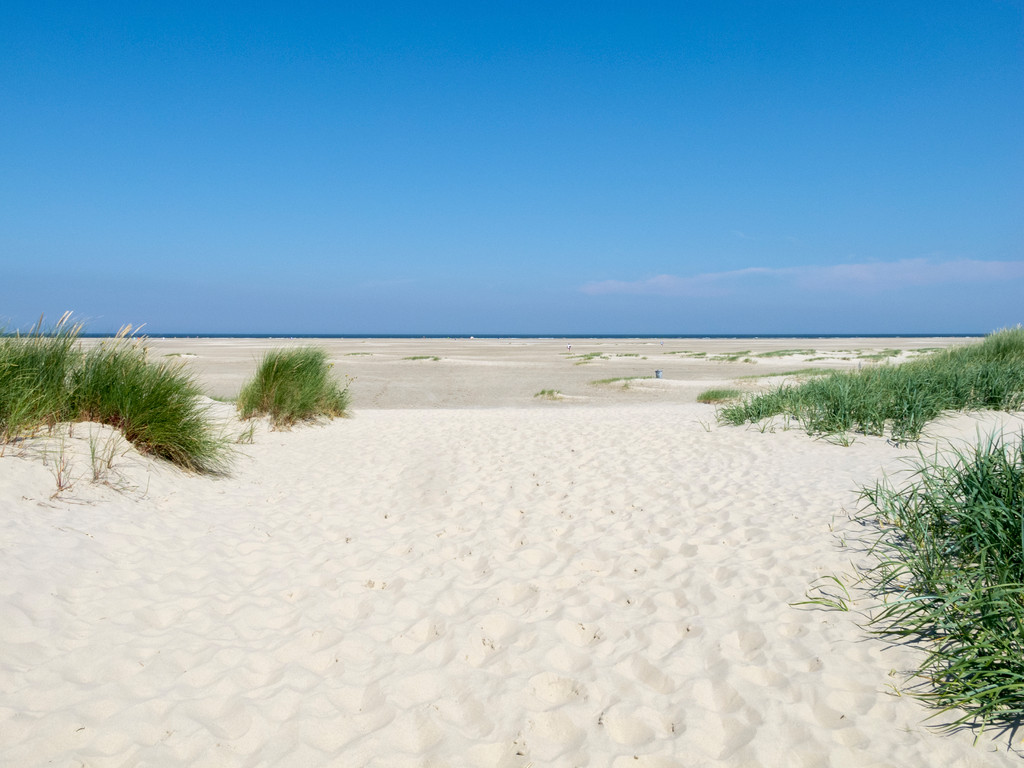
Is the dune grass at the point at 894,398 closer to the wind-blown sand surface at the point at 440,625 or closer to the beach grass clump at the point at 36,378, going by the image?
the wind-blown sand surface at the point at 440,625

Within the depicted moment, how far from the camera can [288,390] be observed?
1020 centimetres

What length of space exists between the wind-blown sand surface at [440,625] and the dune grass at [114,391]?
0.35 m

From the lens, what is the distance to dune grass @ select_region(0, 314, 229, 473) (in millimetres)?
5852

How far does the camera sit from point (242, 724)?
268cm

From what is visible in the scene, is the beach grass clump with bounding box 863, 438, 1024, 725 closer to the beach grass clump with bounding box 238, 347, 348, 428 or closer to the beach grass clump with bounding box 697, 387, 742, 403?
the beach grass clump with bounding box 238, 347, 348, 428

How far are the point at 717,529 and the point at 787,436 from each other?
4.45 metres

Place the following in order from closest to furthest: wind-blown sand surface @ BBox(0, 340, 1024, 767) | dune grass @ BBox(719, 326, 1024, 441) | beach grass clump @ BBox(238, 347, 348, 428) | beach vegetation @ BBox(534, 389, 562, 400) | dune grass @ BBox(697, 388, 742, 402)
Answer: wind-blown sand surface @ BBox(0, 340, 1024, 767) → dune grass @ BBox(719, 326, 1024, 441) → beach grass clump @ BBox(238, 347, 348, 428) → dune grass @ BBox(697, 388, 742, 402) → beach vegetation @ BBox(534, 389, 562, 400)

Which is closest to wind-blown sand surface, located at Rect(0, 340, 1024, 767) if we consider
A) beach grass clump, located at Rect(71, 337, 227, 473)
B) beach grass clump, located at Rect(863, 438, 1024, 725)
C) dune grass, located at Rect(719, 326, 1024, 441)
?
beach grass clump, located at Rect(863, 438, 1024, 725)

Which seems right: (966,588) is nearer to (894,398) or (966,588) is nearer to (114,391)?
(894,398)

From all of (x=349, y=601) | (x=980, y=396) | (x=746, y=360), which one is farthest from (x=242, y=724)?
(x=746, y=360)

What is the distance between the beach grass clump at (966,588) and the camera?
262cm

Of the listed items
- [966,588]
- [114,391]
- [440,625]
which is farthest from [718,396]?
[114,391]

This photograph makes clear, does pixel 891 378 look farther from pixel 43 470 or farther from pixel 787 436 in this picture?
pixel 43 470

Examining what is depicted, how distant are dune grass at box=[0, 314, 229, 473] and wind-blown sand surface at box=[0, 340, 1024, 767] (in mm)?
352
